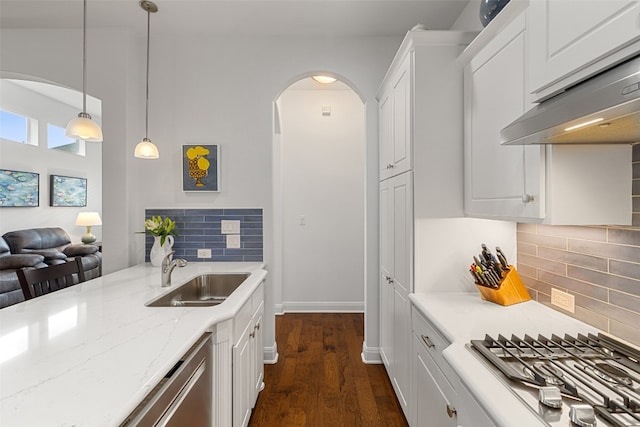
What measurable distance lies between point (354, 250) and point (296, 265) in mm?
760

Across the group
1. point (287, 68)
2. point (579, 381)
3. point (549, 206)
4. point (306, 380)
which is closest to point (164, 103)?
point (287, 68)

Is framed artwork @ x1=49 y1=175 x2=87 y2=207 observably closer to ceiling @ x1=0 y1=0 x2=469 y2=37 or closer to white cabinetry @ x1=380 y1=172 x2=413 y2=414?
ceiling @ x1=0 y1=0 x2=469 y2=37

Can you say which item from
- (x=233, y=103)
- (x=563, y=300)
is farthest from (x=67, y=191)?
(x=563, y=300)

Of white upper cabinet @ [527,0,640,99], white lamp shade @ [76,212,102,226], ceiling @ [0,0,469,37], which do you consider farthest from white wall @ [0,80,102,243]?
white upper cabinet @ [527,0,640,99]

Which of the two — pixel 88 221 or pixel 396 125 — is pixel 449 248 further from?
pixel 88 221

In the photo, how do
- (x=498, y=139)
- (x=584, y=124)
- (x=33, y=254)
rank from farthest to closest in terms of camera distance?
(x=33, y=254)
(x=498, y=139)
(x=584, y=124)

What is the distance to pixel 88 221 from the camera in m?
6.30

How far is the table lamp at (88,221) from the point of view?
625 centimetres

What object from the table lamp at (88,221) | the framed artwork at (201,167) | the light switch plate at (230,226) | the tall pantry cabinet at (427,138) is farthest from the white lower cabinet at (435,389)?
the table lamp at (88,221)

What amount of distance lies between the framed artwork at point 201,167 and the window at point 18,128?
443cm

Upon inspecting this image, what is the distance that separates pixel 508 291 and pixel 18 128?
7084 mm

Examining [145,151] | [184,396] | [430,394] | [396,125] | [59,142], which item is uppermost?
[59,142]

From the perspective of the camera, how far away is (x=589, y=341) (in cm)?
110

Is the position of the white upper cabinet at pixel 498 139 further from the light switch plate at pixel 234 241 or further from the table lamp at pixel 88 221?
the table lamp at pixel 88 221
